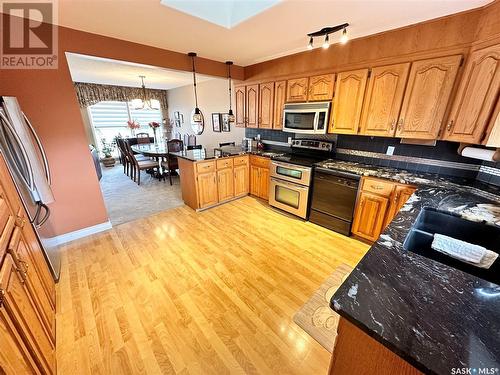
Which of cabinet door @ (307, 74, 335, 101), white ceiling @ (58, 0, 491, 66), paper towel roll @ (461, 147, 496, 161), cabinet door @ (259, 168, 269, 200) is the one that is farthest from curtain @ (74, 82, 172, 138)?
paper towel roll @ (461, 147, 496, 161)

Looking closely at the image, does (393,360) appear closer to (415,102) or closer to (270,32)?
(415,102)

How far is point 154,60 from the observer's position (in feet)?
9.08

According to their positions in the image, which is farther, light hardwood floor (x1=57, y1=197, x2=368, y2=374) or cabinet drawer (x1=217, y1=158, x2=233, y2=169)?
cabinet drawer (x1=217, y1=158, x2=233, y2=169)

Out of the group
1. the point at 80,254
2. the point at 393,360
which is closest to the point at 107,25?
the point at 80,254

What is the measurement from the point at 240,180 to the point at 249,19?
2.44 m

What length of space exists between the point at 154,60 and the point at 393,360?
358 centimetres

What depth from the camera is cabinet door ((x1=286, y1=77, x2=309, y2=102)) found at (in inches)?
119

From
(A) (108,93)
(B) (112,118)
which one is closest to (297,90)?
(A) (108,93)

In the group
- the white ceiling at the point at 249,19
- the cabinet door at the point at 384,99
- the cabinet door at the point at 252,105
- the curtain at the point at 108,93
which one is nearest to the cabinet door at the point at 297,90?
the white ceiling at the point at 249,19

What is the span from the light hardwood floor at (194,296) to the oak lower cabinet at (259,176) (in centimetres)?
85

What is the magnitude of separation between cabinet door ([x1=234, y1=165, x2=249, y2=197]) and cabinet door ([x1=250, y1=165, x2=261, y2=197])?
0.32ft

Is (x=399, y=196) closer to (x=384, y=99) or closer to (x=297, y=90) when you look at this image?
(x=384, y=99)

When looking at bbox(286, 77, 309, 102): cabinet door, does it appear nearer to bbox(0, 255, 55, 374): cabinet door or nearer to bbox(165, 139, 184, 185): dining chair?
bbox(165, 139, 184, 185): dining chair

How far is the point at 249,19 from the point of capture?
6.61 ft
